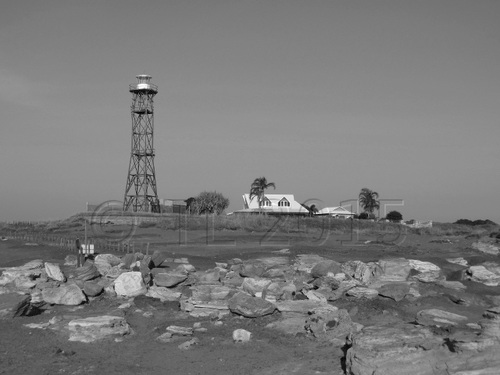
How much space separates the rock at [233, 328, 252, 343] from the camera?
12016mm

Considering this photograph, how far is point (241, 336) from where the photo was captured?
12.1 m

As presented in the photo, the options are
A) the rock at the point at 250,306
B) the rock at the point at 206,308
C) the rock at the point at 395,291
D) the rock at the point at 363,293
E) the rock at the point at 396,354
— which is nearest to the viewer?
the rock at the point at 396,354

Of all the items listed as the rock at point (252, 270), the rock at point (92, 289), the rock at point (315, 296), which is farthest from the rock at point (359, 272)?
the rock at point (92, 289)

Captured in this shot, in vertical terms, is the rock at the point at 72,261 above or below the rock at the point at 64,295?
above

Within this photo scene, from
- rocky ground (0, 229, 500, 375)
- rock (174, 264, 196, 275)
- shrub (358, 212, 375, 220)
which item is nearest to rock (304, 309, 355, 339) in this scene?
rocky ground (0, 229, 500, 375)

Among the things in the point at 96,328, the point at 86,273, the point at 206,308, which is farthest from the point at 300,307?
the point at 86,273

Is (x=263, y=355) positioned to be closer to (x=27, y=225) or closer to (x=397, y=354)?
(x=397, y=354)

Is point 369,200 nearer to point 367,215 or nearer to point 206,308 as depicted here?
point 367,215

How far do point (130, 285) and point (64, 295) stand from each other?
1.67 metres

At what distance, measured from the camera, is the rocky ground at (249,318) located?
895cm

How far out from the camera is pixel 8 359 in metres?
10.8

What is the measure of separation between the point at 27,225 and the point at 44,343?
1515 inches

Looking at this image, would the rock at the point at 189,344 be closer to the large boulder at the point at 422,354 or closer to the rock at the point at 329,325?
the rock at the point at 329,325

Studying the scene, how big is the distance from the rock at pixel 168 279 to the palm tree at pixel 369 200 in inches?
2802
